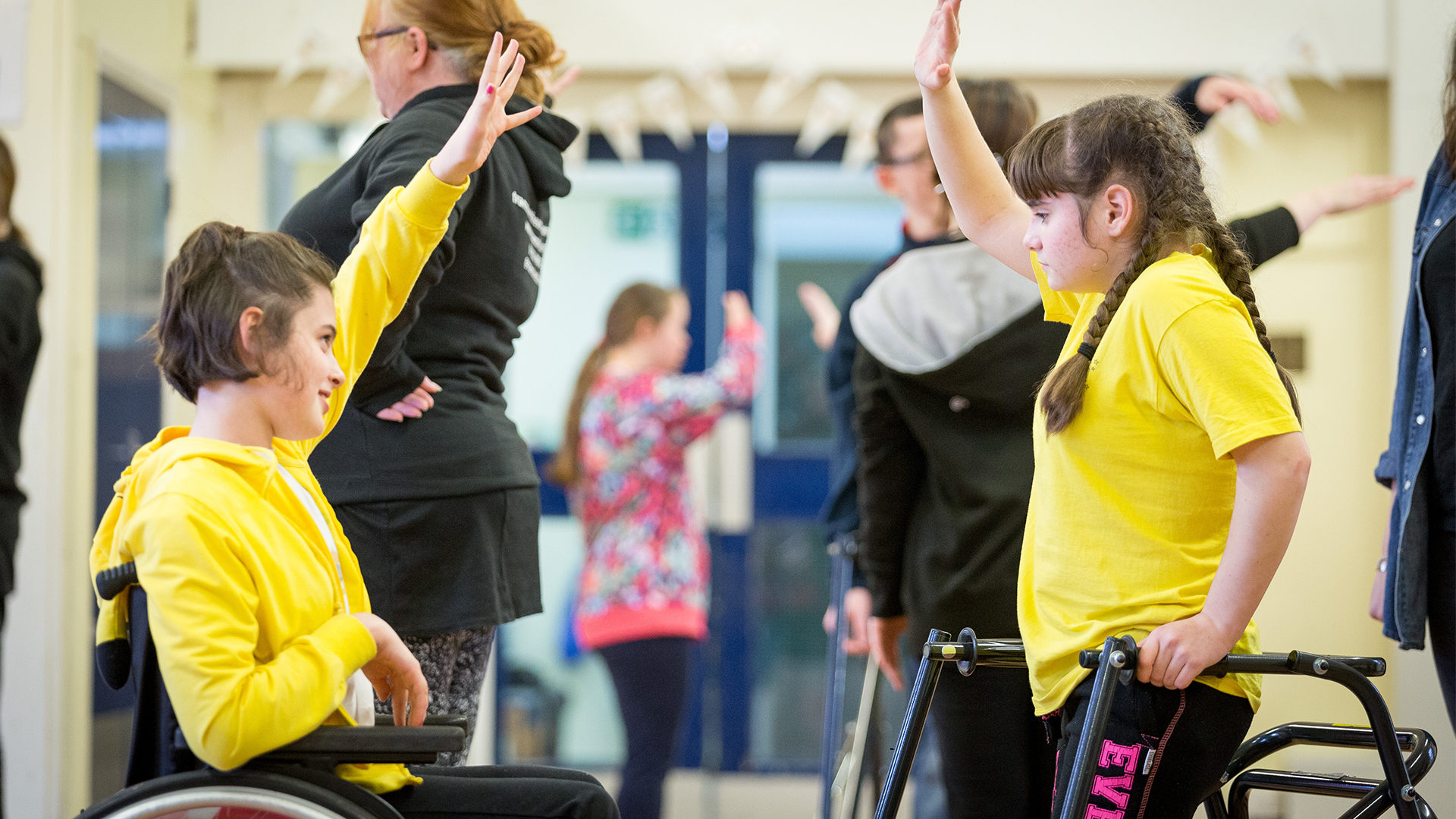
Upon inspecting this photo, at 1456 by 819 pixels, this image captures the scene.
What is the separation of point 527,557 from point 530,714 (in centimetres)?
215

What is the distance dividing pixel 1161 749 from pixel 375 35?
122cm

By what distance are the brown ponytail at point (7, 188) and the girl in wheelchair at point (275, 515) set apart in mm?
1496

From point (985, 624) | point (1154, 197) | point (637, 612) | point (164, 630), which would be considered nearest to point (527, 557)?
point (164, 630)

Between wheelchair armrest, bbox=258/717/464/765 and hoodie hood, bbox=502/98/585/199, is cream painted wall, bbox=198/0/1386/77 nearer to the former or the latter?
hoodie hood, bbox=502/98/585/199

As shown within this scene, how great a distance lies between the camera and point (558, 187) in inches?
63.4

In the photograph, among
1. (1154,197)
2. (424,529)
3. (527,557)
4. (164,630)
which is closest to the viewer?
(164,630)

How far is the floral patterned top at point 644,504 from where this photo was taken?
2932 millimetres

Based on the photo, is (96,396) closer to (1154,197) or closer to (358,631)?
(358,631)

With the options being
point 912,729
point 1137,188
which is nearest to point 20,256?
point 912,729

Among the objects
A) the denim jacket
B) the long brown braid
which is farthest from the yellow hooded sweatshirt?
the denim jacket

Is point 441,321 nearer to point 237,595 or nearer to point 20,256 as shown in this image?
point 237,595

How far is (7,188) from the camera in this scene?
2.41m

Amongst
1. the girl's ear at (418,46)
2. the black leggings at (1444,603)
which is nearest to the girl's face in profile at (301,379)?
the girl's ear at (418,46)

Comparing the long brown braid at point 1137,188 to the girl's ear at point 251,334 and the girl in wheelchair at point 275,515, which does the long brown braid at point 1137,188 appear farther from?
the girl's ear at point 251,334
